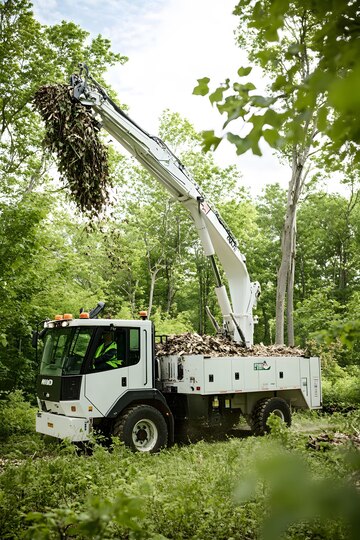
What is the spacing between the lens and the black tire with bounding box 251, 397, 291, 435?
11.2 metres

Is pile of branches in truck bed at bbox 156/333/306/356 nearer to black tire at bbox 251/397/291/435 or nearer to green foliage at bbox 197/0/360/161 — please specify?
black tire at bbox 251/397/291/435

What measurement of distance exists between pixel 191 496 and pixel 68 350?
4.88 metres

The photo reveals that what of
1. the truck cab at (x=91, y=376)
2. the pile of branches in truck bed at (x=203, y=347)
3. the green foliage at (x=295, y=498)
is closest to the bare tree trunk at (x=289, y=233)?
the pile of branches in truck bed at (x=203, y=347)

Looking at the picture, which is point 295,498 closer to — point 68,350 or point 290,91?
point 290,91

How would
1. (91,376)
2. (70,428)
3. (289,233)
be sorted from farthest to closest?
(289,233), (91,376), (70,428)

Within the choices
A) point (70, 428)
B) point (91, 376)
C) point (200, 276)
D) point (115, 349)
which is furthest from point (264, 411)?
point (200, 276)

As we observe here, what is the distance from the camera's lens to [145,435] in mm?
9719

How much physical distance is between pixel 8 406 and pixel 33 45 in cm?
1017

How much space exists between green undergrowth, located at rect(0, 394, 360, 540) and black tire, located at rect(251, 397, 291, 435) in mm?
2588

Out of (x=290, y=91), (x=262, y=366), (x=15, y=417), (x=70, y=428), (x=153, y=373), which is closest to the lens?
(x=290, y=91)

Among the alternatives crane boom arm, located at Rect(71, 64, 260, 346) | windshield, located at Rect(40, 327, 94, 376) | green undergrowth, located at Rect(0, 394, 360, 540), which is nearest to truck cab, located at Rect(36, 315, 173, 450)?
windshield, located at Rect(40, 327, 94, 376)

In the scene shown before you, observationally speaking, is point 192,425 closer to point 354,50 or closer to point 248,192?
point 354,50

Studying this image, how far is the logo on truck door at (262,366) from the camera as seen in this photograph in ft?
36.7

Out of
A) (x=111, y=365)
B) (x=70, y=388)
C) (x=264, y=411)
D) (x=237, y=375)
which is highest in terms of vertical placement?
(x=111, y=365)
